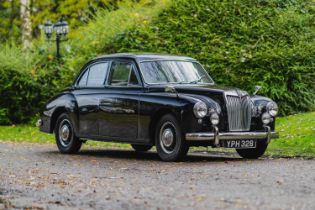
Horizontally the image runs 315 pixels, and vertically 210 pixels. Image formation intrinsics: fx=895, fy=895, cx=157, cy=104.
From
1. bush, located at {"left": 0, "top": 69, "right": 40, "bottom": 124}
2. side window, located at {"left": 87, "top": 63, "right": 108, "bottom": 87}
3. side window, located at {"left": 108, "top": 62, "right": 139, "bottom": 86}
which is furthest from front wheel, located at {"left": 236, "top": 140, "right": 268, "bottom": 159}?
bush, located at {"left": 0, "top": 69, "right": 40, "bottom": 124}

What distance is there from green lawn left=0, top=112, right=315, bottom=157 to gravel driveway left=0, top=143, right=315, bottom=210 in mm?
1280

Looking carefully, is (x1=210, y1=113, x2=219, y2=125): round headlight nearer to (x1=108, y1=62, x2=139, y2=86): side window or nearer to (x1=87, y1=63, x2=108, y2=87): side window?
(x1=108, y1=62, x2=139, y2=86): side window

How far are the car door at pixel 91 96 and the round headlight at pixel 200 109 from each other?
101 inches

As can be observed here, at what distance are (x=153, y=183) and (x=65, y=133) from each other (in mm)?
6139

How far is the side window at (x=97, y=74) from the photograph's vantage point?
1575 centimetres

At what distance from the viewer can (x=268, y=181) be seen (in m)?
10.5

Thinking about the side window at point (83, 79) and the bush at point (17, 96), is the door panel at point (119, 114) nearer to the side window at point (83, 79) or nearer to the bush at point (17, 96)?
the side window at point (83, 79)

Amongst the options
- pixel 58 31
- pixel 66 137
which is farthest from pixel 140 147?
pixel 58 31

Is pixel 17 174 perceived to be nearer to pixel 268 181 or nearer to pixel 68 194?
pixel 68 194

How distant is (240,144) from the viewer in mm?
13758

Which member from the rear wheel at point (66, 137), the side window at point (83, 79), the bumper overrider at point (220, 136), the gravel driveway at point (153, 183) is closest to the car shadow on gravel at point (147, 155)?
the gravel driveway at point (153, 183)

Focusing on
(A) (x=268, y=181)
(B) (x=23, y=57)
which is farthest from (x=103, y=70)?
(B) (x=23, y=57)

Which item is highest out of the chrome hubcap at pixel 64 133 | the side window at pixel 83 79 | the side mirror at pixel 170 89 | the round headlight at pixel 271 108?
the side window at pixel 83 79

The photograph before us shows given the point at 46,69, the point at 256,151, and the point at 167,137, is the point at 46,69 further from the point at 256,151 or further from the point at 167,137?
the point at 167,137
